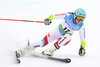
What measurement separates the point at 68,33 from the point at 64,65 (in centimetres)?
44

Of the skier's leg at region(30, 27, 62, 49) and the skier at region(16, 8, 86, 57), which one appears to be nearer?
the skier at region(16, 8, 86, 57)

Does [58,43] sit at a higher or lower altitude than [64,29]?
lower

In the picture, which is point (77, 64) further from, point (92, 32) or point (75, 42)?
point (92, 32)

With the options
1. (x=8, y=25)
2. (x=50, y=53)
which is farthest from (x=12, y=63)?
(x=8, y=25)

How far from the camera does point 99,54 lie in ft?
10.8

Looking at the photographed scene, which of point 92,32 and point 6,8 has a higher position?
point 6,8

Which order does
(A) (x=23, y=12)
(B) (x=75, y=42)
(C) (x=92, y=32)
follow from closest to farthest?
(B) (x=75, y=42) < (C) (x=92, y=32) < (A) (x=23, y=12)

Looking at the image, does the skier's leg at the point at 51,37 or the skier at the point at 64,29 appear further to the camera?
the skier's leg at the point at 51,37

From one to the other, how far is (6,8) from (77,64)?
11.3ft

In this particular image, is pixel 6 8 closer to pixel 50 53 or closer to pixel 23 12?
pixel 23 12

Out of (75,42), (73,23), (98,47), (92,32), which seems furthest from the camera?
(92,32)

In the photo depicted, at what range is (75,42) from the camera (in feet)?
12.7

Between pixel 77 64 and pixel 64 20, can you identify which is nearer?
pixel 77 64

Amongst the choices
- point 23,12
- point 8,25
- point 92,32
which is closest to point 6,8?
point 23,12
